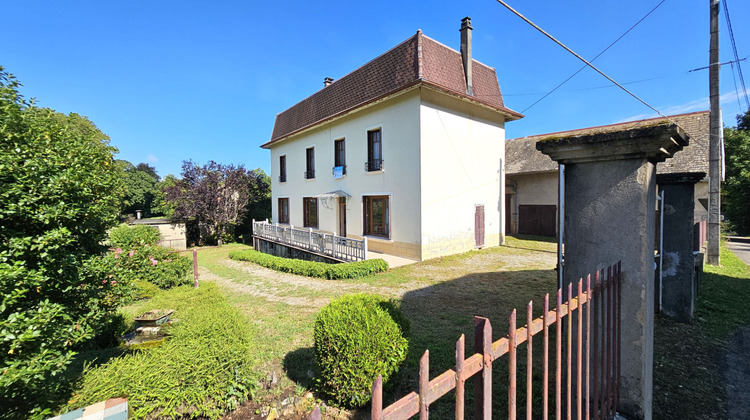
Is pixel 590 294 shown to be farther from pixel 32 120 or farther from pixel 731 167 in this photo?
pixel 731 167

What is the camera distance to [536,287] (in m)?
7.56

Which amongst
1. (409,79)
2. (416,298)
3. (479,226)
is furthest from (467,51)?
(416,298)

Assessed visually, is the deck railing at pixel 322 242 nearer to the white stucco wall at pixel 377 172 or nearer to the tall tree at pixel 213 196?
the white stucco wall at pixel 377 172

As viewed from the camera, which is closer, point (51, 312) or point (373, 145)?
point (51, 312)

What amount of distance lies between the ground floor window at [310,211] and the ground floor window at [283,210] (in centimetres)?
295

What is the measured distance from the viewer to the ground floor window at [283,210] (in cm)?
2160

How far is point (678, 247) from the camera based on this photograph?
497cm

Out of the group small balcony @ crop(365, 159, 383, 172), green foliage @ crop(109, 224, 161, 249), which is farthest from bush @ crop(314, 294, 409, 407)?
small balcony @ crop(365, 159, 383, 172)

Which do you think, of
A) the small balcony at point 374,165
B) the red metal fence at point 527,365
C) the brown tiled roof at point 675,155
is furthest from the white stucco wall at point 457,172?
the red metal fence at point 527,365

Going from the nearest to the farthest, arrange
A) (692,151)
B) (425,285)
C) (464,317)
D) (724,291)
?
(464,317), (724,291), (425,285), (692,151)

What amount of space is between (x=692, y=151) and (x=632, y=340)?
2057 cm

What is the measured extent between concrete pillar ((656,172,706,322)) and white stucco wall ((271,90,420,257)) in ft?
24.3

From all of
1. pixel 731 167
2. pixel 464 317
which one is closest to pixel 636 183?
pixel 464 317

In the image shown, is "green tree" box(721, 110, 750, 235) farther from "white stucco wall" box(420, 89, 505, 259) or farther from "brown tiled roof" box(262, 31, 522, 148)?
"brown tiled roof" box(262, 31, 522, 148)
